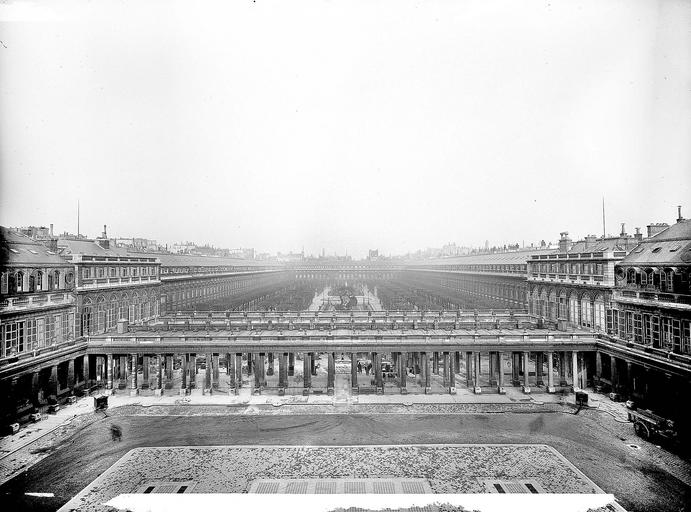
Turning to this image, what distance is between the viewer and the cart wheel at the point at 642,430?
995 inches

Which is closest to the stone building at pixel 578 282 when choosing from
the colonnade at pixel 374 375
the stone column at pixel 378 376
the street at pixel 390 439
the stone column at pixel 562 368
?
the stone column at pixel 562 368

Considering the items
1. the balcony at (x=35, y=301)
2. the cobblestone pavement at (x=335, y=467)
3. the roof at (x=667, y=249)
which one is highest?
the roof at (x=667, y=249)

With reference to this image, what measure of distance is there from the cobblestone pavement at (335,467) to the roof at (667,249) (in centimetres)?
1797

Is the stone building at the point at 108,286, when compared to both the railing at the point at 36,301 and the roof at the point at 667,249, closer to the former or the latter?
the railing at the point at 36,301

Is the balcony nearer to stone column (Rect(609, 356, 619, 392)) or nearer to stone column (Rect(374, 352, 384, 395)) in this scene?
stone column (Rect(374, 352, 384, 395))

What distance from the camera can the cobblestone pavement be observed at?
1941cm

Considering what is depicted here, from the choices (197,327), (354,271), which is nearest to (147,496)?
(197,327)

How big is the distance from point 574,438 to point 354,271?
173 metres

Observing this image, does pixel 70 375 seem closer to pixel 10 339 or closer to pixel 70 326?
pixel 70 326

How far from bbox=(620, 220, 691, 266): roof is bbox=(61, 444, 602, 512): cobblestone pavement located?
18.0 m

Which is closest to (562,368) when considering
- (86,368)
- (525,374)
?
(525,374)

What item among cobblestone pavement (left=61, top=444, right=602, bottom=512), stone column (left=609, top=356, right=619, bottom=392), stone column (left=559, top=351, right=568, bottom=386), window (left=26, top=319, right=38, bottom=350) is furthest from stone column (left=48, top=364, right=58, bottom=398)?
stone column (left=609, top=356, right=619, bottom=392)

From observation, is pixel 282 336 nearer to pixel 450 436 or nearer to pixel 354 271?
pixel 450 436

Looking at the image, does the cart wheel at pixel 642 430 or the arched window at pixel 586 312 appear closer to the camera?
the cart wheel at pixel 642 430
